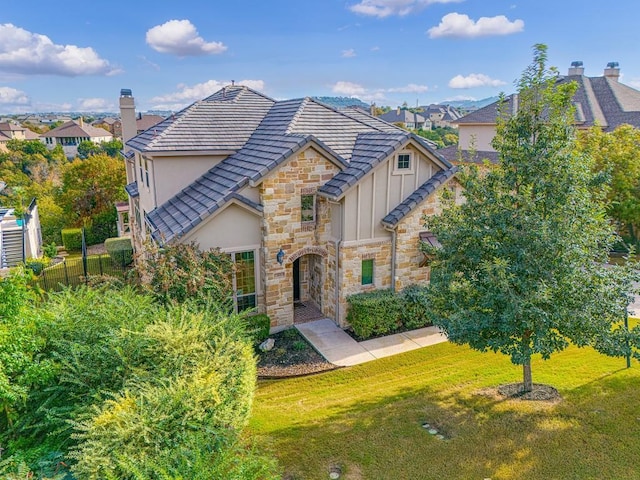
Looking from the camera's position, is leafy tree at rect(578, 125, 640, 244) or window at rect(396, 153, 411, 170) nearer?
window at rect(396, 153, 411, 170)

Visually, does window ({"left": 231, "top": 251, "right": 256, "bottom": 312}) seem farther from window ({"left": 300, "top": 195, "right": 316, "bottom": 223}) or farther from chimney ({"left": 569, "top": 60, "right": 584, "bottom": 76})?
chimney ({"left": 569, "top": 60, "right": 584, "bottom": 76})

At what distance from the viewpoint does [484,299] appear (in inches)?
387

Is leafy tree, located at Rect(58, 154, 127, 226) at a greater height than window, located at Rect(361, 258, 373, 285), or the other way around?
leafy tree, located at Rect(58, 154, 127, 226)

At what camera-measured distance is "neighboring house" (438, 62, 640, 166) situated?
104 feet

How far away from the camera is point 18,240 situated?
30719 millimetres

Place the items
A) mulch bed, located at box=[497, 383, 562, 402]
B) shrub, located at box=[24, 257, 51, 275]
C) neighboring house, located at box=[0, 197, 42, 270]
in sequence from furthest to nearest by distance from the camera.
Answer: neighboring house, located at box=[0, 197, 42, 270] < shrub, located at box=[24, 257, 51, 275] < mulch bed, located at box=[497, 383, 562, 402]

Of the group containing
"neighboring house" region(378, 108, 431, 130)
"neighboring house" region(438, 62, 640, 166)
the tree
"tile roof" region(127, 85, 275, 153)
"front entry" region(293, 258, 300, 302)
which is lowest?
"front entry" region(293, 258, 300, 302)

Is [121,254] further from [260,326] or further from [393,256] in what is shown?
[393,256]

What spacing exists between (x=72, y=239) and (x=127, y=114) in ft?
44.8

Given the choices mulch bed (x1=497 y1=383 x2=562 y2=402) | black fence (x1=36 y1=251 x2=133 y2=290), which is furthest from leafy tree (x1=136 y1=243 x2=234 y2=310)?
black fence (x1=36 y1=251 x2=133 y2=290)

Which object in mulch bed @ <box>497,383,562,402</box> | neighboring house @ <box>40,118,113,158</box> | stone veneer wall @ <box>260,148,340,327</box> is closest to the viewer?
mulch bed @ <box>497,383,562,402</box>

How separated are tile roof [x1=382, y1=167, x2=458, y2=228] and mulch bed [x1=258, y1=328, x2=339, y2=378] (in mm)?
5593

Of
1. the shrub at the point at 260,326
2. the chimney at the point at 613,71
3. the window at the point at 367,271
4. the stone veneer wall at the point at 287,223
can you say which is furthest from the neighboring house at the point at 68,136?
the window at the point at 367,271

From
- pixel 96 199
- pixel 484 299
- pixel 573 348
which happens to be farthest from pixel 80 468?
pixel 96 199
